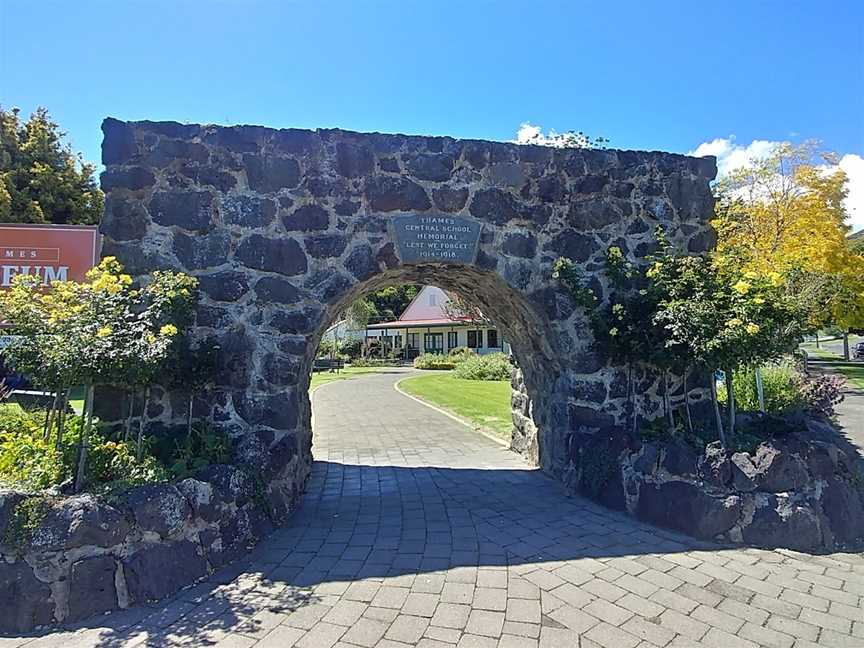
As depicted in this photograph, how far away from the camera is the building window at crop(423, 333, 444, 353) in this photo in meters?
47.4

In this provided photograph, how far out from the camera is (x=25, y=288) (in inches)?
169

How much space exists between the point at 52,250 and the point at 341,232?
481 inches

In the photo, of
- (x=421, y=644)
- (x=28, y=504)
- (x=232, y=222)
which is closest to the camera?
(x=421, y=644)

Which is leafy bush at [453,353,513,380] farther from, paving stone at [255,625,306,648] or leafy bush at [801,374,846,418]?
paving stone at [255,625,306,648]

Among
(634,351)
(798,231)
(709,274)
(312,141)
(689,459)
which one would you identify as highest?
(798,231)

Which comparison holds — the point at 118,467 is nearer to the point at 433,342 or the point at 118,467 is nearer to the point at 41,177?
the point at 41,177

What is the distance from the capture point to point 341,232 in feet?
17.8

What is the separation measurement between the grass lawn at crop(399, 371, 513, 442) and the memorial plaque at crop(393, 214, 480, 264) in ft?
15.0

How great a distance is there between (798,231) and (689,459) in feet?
56.5

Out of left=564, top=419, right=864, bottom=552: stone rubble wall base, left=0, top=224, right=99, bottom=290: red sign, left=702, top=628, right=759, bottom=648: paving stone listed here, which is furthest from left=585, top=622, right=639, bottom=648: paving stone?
left=0, top=224, right=99, bottom=290: red sign

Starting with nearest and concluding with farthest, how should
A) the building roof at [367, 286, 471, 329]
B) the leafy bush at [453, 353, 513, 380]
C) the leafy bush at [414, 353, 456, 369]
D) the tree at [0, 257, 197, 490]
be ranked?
1. the tree at [0, 257, 197, 490]
2. the leafy bush at [453, 353, 513, 380]
3. the leafy bush at [414, 353, 456, 369]
4. the building roof at [367, 286, 471, 329]

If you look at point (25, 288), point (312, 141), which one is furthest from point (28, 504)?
point (312, 141)

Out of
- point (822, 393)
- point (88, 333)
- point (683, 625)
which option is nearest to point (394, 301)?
point (822, 393)

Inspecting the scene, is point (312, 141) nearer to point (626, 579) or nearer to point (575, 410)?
point (575, 410)
